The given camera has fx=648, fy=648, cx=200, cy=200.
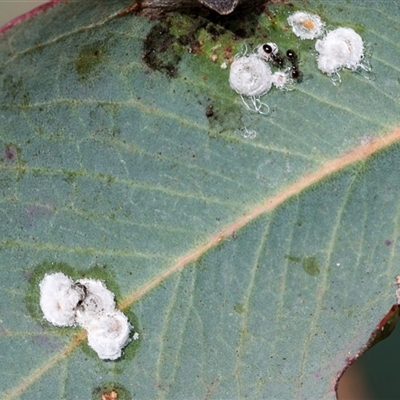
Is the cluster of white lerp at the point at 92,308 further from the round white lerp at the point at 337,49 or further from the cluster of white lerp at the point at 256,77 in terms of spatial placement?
the round white lerp at the point at 337,49

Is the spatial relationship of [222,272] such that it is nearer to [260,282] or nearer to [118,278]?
[260,282]

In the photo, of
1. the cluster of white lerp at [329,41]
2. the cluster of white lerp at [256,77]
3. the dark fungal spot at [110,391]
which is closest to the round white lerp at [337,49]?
the cluster of white lerp at [329,41]

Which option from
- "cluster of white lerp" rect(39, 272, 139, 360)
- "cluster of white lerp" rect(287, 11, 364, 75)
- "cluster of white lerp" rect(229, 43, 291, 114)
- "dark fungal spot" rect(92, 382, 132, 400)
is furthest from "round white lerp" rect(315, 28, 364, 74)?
"dark fungal spot" rect(92, 382, 132, 400)

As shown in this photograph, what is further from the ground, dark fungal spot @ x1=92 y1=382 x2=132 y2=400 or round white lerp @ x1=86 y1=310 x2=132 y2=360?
round white lerp @ x1=86 y1=310 x2=132 y2=360

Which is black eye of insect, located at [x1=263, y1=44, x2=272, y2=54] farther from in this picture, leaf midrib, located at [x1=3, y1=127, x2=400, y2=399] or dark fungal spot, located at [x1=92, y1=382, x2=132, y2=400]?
dark fungal spot, located at [x1=92, y1=382, x2=132, y2=400]

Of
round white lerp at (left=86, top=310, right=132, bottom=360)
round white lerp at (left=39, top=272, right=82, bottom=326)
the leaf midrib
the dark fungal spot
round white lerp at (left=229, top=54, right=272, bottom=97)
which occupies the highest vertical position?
round white lerp at (left=229, top=54, right=272, bottom=97)

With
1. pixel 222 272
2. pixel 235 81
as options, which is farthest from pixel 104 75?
pixel 222 272
